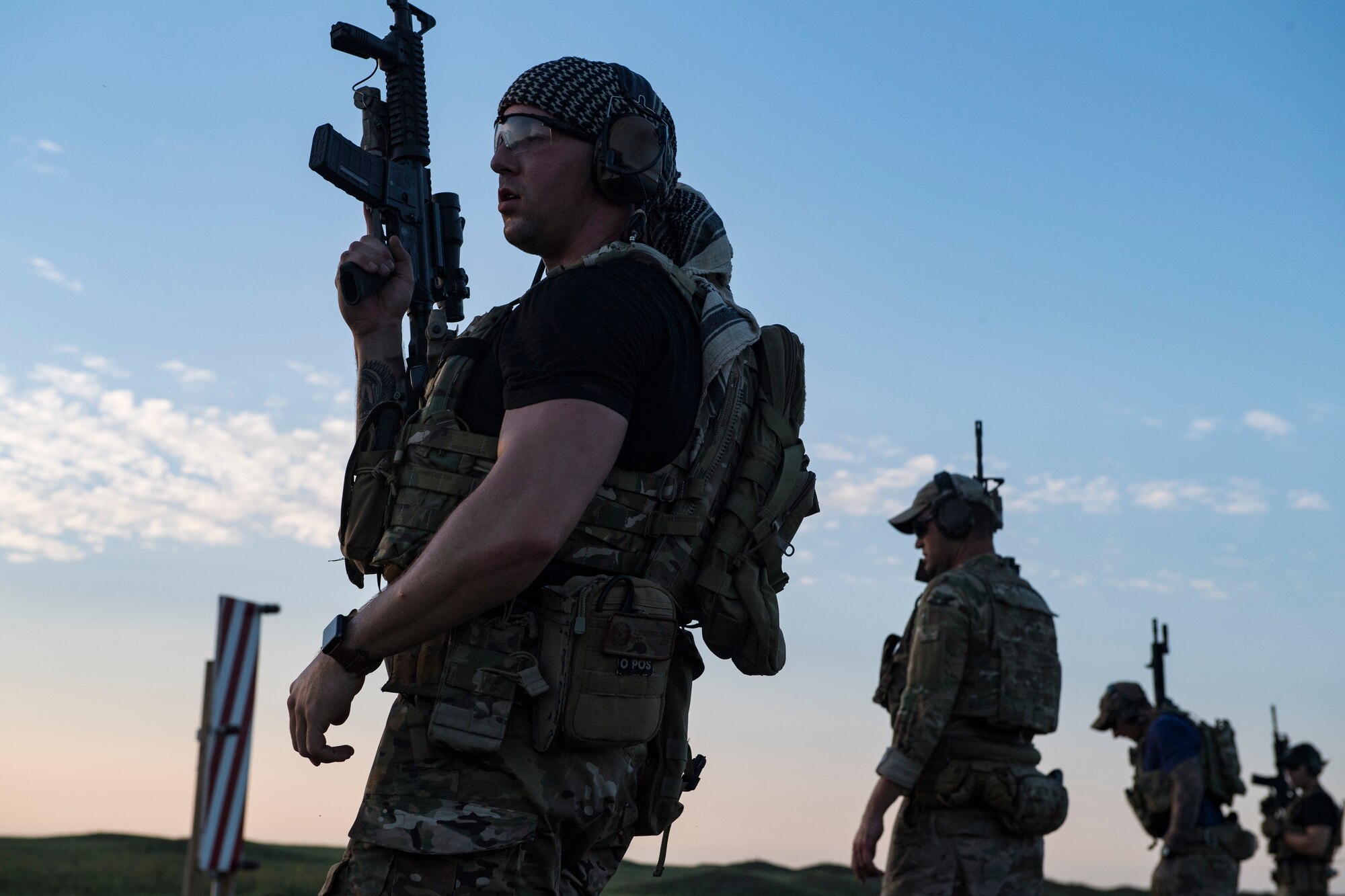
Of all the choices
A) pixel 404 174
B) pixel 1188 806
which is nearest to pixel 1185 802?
pixel 1188 806

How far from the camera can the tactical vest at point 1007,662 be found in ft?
20.8

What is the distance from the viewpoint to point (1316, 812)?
13961 mm

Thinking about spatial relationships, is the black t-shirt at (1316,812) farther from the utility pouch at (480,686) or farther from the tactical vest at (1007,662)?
the utility pouch at (480,686)

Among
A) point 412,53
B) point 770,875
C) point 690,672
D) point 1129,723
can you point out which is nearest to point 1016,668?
point 690,672

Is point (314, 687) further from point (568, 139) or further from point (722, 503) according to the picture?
point (568, 139)

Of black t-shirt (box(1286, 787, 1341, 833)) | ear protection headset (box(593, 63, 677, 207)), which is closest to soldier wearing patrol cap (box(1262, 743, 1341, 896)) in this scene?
black t-shirt (box(1286, 787, 1341, 833))

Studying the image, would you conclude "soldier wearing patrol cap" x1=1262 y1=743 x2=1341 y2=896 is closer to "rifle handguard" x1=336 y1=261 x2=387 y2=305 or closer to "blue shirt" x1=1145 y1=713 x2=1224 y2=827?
"blue shirt" x1=1145 y1=713 x2=1224 y2=827

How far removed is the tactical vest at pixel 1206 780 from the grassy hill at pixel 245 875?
4336 mm

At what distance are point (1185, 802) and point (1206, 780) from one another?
65 cm

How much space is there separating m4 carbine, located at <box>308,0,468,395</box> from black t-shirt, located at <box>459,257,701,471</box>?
59 centimetres

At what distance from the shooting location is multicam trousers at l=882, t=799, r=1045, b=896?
243 inches

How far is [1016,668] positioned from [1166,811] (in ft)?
15.8

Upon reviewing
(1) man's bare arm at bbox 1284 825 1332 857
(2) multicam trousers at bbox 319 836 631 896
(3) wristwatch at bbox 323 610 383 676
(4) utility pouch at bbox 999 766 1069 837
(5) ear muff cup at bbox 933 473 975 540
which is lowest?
(1) man's bare arm at bbox 1284 825 1332 857

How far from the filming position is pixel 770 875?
15141 mm
